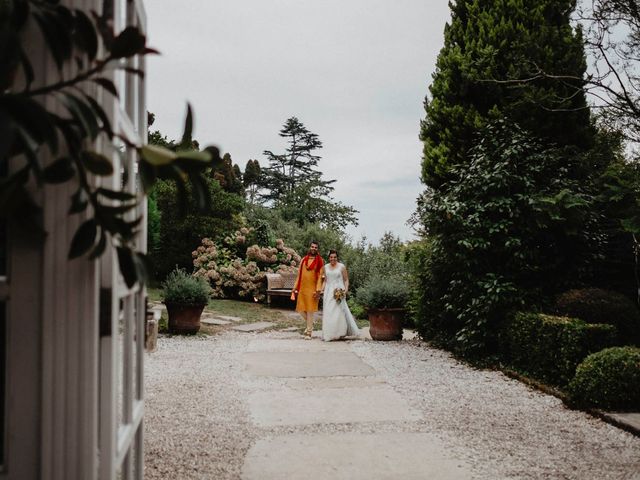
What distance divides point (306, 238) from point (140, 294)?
15.9 meters

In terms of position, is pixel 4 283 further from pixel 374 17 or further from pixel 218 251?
pixel 218 251

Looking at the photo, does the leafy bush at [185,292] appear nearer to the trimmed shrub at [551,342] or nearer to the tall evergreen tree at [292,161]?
the trimmed shrub at [551,342]

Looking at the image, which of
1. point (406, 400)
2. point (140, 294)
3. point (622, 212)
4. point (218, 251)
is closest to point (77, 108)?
point (140, 294)

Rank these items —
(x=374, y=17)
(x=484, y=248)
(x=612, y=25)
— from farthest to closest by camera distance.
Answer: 1. (x=374, y=17)
2. (x=484, y=248)
3. (x=612, y=25)

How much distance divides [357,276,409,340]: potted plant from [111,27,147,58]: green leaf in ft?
28.1

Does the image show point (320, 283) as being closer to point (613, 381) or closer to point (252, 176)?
point (613, 381)

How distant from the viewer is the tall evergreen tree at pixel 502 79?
7719 mm

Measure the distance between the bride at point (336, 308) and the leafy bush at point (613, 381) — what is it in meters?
5.02

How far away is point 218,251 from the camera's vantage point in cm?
1661

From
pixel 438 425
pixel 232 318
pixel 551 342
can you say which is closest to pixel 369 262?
pixel 232 318

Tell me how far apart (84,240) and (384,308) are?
866cm

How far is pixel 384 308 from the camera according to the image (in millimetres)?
9617

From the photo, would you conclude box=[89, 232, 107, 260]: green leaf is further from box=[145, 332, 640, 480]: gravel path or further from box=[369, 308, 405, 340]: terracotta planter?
box=[369, 308, 405, 340]: terracotta planter

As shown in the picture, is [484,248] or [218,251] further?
[218,251]
